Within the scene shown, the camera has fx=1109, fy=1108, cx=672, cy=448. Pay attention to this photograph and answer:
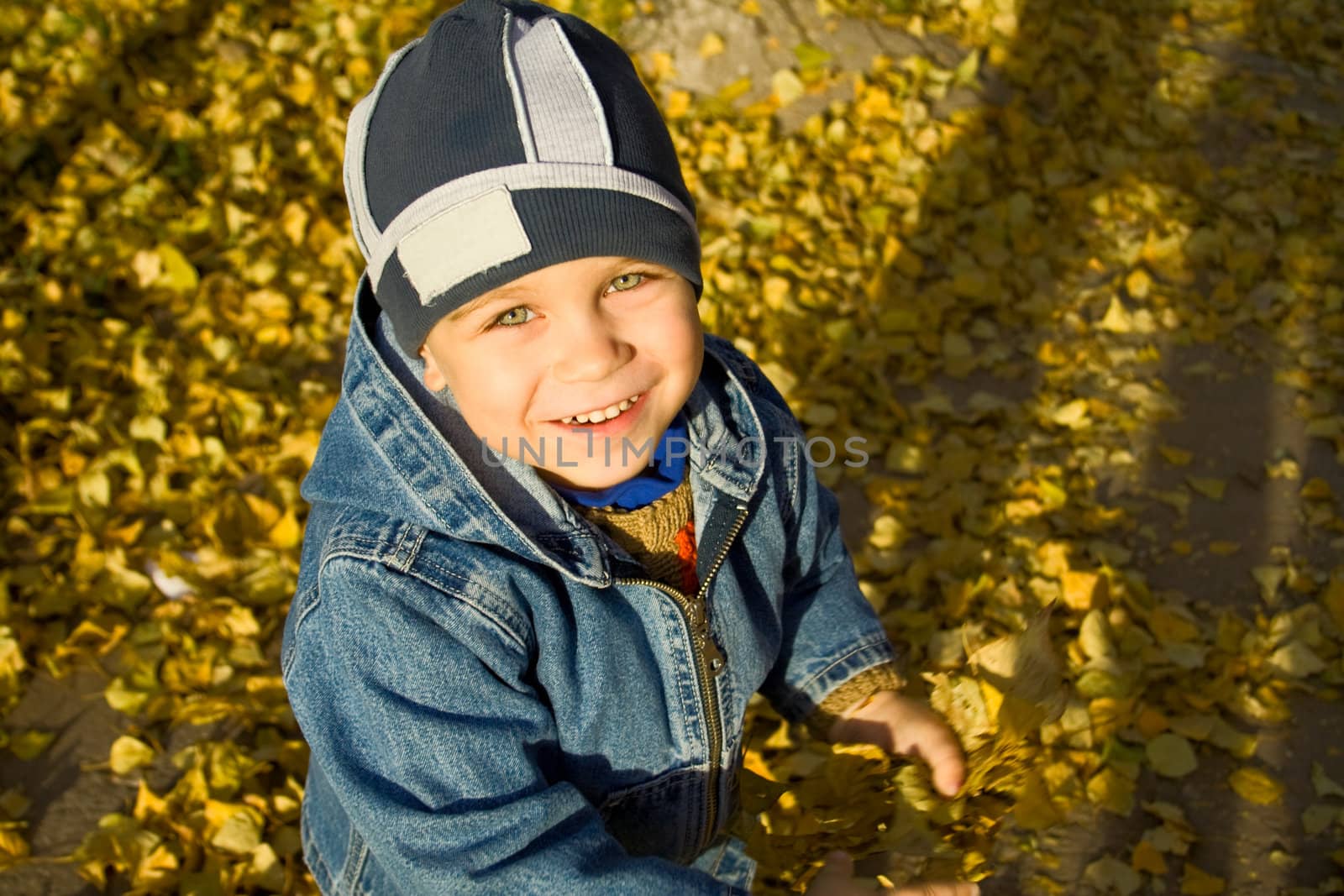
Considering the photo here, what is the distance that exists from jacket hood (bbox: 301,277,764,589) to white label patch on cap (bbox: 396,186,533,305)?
0.60 ft

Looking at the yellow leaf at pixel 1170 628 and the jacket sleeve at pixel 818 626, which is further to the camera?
the yellow leaf at pixel 1170 628

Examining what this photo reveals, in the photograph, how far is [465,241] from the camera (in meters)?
1.32

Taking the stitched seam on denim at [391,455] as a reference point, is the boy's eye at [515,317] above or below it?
above

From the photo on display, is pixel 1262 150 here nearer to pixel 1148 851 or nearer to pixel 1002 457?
pixel 1002 457

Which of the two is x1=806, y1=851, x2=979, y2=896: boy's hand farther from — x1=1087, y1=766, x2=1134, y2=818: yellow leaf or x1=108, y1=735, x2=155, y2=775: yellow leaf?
x1=108, y1=735, x2=155, y2=775: yellow leaf

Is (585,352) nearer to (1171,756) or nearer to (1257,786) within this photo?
(1171,756)

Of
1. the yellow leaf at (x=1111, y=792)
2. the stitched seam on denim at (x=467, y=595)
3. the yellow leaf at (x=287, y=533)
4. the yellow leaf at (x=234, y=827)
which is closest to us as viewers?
the stitched seam on denim at (x=467, y=595)

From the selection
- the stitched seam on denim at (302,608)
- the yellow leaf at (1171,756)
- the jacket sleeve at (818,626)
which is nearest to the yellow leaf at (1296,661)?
the yellow leaf at (1171,756)

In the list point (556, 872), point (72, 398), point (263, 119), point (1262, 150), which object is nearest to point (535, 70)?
point (556, 872)

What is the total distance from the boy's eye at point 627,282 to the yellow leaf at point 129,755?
1.64 m

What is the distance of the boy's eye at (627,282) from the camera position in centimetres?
146

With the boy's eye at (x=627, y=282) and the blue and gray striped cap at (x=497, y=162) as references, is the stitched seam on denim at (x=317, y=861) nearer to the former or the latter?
the blue and gray striped cap at (x=497, y=162)

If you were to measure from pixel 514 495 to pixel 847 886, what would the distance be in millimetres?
674

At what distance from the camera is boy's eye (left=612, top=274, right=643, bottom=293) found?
1456 millimetres
